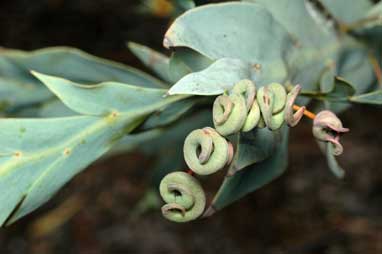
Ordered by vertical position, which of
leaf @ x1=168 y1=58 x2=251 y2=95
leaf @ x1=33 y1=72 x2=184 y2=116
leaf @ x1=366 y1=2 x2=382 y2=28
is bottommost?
leaf @ x1=33 y1=72 x2=184 y2=116

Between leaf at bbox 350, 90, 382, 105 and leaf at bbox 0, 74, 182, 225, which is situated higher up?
leaf at bbox 350, 90, 382, 105

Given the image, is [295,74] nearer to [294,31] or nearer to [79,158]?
[294,31]

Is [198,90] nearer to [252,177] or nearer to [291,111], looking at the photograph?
[291,111]

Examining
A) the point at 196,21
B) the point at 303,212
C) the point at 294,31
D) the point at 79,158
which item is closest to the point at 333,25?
the point at 294,31

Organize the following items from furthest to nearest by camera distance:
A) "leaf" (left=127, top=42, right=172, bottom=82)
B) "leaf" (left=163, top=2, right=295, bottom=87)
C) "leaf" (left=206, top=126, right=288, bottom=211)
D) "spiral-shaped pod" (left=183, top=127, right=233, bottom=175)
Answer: "leaf" (left=127, top=42, right=172, bottom=82), "leaf" (left=206, top=126, right=288, bottom=211), "leaf" (left=163, top=2, right=295, bottom=87), "spiral-shaped pod" (left=183, top=127, right=233, bottom=175)

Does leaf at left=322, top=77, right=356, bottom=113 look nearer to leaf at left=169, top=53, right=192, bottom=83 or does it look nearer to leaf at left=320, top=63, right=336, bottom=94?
leaf at left=320, top=63, right=336, bottom=94

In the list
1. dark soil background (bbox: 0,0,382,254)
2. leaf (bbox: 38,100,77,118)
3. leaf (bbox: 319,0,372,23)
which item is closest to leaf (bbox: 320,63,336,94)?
leaf (bbox: 319,0,372,23)

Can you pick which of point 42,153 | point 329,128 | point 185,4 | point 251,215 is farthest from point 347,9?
point 251,215
